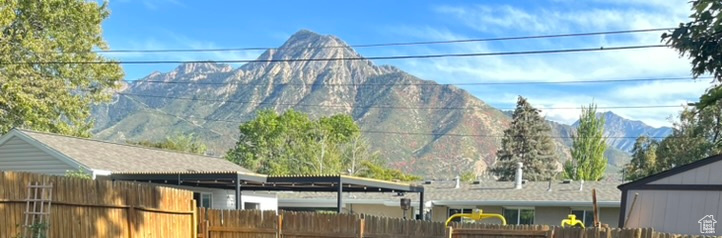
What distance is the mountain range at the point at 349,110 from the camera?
263 ft

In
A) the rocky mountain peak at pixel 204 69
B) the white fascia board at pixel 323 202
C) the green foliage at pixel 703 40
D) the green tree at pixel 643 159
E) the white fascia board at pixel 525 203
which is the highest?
the rocky mountain peak at pixel 204 69

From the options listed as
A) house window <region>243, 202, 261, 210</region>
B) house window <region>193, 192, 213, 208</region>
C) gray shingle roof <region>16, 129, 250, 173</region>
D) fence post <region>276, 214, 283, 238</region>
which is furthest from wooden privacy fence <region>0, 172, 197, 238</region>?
house window <region>243, 202, 261, 210</region>

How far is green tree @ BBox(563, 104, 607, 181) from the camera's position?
143ft

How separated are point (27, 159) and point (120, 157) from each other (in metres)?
2.44

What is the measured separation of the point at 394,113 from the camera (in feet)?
283

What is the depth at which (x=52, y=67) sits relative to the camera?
23031 millimetres

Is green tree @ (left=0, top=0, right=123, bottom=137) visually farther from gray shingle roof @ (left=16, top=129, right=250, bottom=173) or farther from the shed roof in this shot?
the shed roof

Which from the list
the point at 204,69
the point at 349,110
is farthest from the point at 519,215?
the point at 204,69

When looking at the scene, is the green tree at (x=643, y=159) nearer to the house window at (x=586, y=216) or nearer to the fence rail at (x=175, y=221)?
the house window at (x=586, y=216)

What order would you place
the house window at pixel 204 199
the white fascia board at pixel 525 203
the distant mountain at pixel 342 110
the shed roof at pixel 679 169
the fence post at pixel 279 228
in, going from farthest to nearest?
the distant mountain at pixel 342 110 < the white fascia board at pixel 525 203 < the house window at pixel 204 199 < the shed roof at pixel 679 169 < the fence post at pixel 279 228

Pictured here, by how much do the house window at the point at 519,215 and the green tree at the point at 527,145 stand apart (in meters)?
29.0

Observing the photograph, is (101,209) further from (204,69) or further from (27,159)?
(204,69)

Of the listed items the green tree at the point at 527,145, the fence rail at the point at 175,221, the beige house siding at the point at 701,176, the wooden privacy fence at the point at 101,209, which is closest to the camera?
the wooden privacy fence at the point at 101,209

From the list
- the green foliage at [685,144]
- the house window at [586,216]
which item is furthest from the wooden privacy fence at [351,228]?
the green foliage at [685,144]
